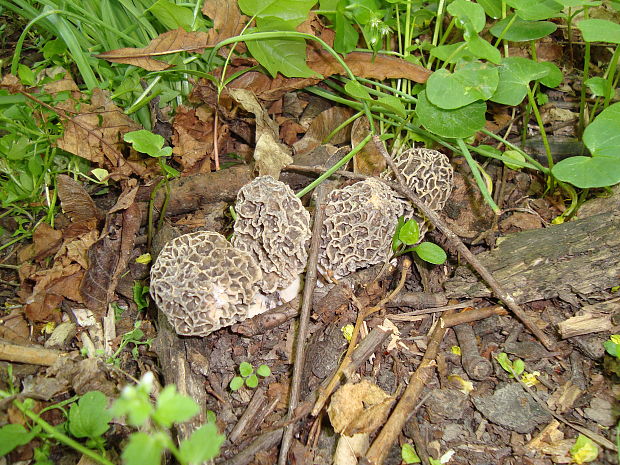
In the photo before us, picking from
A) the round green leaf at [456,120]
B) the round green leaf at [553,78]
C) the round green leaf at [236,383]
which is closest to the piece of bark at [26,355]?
the round green leaf at [236,383]

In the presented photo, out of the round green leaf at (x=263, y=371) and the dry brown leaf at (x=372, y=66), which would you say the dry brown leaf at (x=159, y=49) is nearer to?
the dry brown leaf at (x=372, y=66)

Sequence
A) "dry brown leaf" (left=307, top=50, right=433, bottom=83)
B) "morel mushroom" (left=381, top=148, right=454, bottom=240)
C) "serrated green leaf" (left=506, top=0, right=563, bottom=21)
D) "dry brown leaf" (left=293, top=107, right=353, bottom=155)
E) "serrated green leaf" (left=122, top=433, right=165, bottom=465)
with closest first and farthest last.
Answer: "serrated green leaf" (left=122, top=433, right=165, bottom=465) < "serrated green leaf" (left=506, top=0, right=563, bottom=21) < "morel mushroom" (left=381, top=148, right=454, bottom=240) < "dry brown leaf" (left=307, top=50, right=433, bottom=83) < "dry brown leaf" (left=293, top=107, right=353, bottom=155)

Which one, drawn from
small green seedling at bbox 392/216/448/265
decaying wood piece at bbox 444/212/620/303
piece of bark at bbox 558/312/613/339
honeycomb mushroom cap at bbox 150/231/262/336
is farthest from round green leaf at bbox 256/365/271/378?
piece of bark at bbox 558/312/613/339

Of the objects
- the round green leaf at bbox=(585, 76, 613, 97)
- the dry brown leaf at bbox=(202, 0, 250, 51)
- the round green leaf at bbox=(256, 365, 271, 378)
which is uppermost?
the dry brown leaf at bbox=(202, 0, 250, 51)

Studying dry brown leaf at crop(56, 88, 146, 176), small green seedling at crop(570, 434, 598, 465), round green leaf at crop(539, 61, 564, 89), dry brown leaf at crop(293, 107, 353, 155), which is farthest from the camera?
dry brown leaf at crop(293, 107, 353, 155)

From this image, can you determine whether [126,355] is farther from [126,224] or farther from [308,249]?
[308,249]

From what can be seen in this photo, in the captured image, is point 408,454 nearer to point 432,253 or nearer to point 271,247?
point 432,253

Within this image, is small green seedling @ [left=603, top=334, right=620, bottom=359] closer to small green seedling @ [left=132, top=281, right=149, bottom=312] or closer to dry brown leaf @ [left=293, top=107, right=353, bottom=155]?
dry brown leaf @ [left=293, top=107, right=353, bottom=155]
